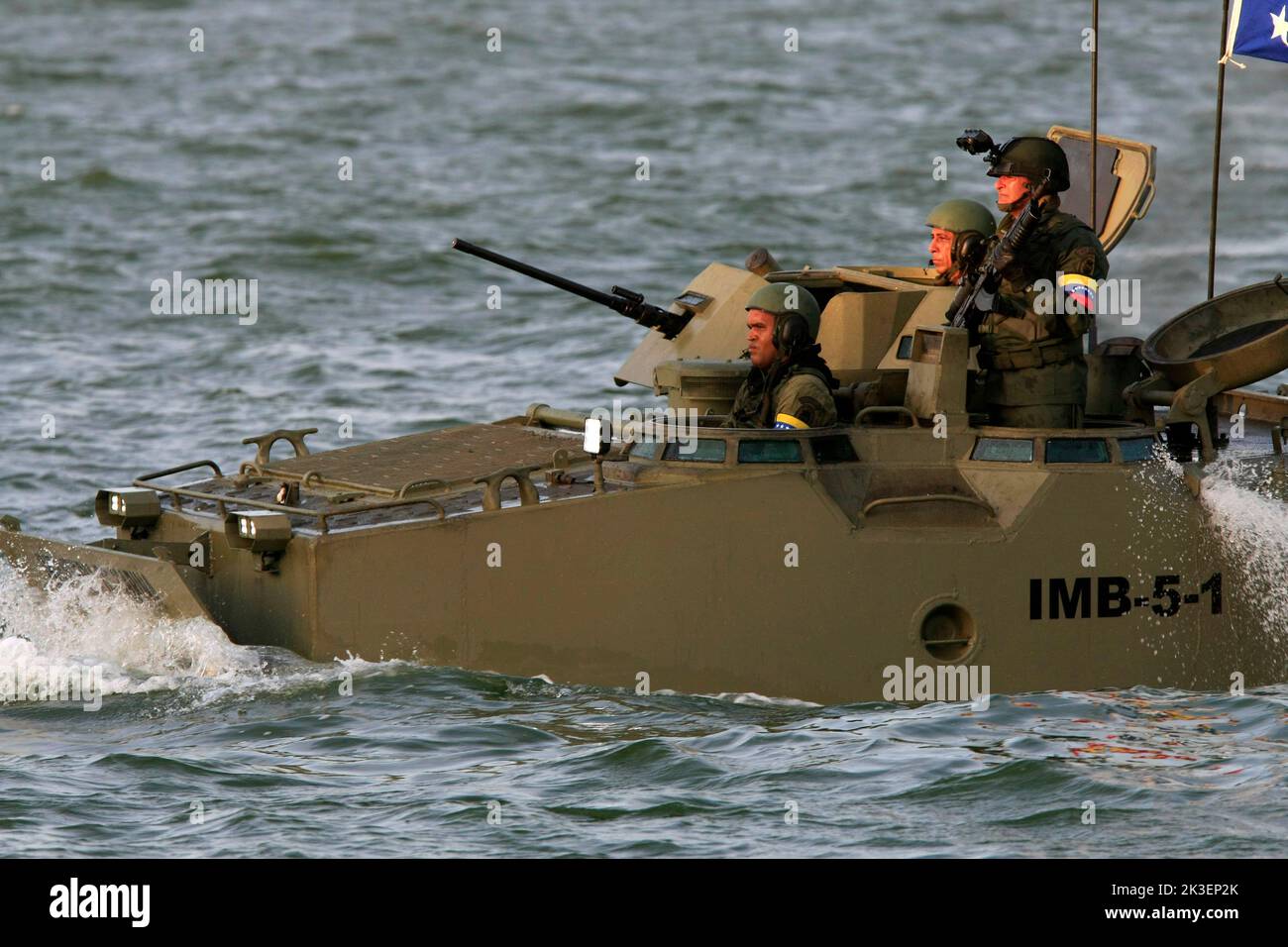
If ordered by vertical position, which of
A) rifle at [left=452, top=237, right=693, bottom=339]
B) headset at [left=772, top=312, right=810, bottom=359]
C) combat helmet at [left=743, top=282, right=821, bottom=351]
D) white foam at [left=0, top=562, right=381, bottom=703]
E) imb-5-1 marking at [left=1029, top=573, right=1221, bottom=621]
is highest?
rifle at [left=452, top=237, right=693, bottom=339]

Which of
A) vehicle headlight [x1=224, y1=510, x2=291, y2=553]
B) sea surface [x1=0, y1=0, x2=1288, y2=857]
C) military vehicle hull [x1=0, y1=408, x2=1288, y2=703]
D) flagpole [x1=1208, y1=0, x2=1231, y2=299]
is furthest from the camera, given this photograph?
flagpole [x1=1208, y1=0, x2=1231, y2=299]

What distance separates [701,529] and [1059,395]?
246 centimetres

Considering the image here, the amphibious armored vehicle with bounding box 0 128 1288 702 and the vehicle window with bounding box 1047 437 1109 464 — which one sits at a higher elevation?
the vehicle window with bounding box 1047 437 1109 464

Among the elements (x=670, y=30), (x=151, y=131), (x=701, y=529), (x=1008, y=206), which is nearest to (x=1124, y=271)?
(x=1008, y=206)

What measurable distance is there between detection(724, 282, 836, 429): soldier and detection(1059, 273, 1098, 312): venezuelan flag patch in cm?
148

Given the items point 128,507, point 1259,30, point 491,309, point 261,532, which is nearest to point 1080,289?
point 1259,30

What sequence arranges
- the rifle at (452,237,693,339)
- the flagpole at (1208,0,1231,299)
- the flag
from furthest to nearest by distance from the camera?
the flag < the flagpole at (1208,0,1231,299) < the rifle at (452,237,693,339)

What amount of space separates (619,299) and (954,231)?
91.9 inches

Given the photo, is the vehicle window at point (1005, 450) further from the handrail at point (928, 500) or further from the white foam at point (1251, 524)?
the white foam at point (1251, 524)

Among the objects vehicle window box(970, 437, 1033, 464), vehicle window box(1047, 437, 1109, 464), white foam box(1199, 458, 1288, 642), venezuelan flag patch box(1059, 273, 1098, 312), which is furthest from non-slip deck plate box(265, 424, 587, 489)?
white foam box(1199, 458, 1288, 642)

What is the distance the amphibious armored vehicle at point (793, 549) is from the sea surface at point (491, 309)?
24 centimetres

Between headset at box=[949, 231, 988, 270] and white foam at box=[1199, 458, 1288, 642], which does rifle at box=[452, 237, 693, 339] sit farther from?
white foam at box=[1199, 458, 1288, 642]

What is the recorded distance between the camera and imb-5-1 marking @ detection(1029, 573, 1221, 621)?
13836mm

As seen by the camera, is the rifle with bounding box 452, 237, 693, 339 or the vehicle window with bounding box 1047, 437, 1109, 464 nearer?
the vehicle window with bounding box 1047, 437, 1109, 464
